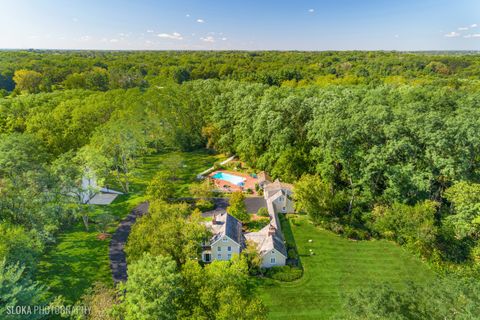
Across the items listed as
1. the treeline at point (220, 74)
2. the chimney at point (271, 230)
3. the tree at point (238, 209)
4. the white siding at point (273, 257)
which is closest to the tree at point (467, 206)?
the white siding at point (273, 257)

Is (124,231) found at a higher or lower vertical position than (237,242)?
lower

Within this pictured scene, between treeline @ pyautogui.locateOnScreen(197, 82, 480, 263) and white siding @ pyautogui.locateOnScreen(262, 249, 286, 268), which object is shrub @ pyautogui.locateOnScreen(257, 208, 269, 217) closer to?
treeline @ pyautogui.locateOnScreen(197, 82, 480, 263)

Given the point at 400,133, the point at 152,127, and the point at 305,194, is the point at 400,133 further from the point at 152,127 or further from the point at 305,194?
the point at 152,127

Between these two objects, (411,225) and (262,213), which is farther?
(262,213)

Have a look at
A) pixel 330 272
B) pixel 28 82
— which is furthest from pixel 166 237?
pixel 28 82

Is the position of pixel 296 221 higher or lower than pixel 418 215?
lower

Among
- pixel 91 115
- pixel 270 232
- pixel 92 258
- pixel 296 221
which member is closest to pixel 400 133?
pixel 296 221

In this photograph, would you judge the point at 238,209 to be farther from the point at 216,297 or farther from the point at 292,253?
the point at 216,297
